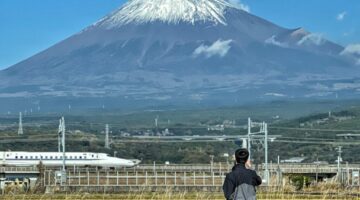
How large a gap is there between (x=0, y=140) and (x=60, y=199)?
7187 centimetres

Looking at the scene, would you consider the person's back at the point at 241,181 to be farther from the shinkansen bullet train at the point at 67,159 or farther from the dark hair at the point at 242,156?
the shinkansen bullet train at the point at 67,159

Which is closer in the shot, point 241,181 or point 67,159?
point 241,181

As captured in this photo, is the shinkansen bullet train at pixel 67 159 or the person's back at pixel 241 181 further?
the shinkansen bullet train at pixel 67 159

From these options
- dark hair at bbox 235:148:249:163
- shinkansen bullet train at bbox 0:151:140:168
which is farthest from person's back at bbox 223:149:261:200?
shinkansen bullet train at bbox 0:151:140:168

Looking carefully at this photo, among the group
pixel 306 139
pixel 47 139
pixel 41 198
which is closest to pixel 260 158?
pixel 306 139

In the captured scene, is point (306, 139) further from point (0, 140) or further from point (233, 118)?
point (233, 118)

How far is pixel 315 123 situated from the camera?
412ft

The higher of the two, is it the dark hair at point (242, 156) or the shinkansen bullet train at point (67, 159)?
the dark hair at point (242, 156)

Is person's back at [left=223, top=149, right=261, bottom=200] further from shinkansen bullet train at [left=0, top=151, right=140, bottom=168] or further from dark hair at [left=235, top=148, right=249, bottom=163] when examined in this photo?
shinkansen bullet train at [left=0, top=151, right=140, bottom=168]

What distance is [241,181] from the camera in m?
14.2

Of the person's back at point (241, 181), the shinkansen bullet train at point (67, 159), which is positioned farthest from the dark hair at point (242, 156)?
the shinkansen bullet train at point (67, 159)

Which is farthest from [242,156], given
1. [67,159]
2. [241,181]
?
[67,159]

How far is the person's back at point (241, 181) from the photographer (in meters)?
14.1

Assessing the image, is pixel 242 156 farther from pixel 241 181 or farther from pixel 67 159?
pixel 67 159
